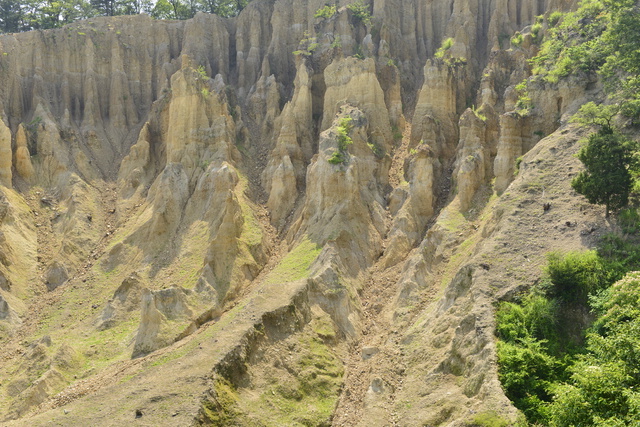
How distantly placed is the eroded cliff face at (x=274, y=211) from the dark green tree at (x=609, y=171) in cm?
105

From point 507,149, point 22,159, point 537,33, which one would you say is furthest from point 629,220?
point 22,159

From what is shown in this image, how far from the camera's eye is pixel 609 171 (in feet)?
94.2

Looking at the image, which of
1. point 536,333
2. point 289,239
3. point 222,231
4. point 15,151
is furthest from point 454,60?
point 15,151

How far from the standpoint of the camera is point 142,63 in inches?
2442

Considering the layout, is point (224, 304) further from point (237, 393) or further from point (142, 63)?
point (142, 63)

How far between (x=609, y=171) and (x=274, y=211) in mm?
22774

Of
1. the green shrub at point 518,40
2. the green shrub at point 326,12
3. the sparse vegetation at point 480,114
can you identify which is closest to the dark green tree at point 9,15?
the green shrub at point 326,12

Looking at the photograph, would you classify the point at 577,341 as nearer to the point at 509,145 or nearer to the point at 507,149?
the point at 507,149

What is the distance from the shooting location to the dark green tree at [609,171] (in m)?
28.5

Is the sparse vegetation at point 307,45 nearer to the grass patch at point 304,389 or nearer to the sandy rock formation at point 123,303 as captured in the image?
the sandy rock formation at point 123,303

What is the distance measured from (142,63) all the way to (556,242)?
4526 cm

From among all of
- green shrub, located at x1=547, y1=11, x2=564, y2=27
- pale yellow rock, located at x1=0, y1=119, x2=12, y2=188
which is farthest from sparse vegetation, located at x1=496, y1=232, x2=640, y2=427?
pale yellow rock, located at x1=0, y1=119, x2=12, y2=188

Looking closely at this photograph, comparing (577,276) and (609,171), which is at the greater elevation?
(609,171)

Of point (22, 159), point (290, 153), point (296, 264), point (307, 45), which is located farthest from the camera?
point (307, 45)
